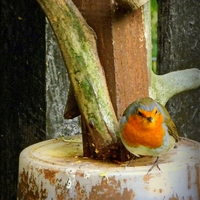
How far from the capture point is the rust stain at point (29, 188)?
3.14m

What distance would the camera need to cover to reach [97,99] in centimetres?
326

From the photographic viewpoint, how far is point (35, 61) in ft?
13.9

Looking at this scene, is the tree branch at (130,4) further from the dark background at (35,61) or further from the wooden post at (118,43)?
the dark background at (35,61)

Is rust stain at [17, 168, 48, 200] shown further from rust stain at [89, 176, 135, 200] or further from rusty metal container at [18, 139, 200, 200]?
rust stain at [89, 176, 135, 200]

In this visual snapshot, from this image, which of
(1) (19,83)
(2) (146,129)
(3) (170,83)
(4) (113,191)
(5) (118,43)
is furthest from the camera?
(1) (19,83)

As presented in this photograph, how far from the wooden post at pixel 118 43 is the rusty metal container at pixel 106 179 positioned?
368 mm

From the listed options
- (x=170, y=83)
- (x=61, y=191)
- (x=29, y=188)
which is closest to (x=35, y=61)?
(x=170, y=83)

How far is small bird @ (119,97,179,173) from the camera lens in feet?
11.0

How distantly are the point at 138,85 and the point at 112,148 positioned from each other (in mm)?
355

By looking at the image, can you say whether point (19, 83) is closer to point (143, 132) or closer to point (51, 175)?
point (143, 132)

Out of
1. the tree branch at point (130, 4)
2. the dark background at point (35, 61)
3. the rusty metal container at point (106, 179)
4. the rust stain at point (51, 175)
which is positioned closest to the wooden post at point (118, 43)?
the tree branch at point (130, 4)

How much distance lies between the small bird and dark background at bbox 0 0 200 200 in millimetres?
737

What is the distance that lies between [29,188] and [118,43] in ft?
2.60

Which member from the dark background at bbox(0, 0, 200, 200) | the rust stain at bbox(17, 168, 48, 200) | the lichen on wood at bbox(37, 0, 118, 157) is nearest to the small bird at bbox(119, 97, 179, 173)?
the lichen on wood at bbox(37, 0, 118, 157)
